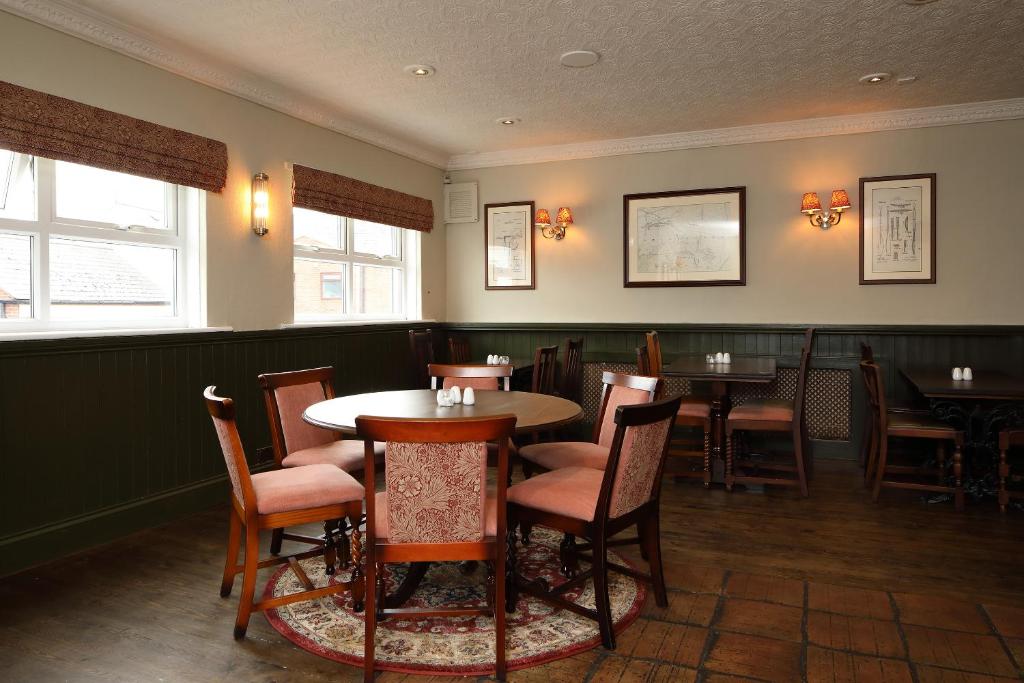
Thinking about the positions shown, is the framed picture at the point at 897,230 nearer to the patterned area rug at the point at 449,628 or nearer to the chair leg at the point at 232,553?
the patterned area rug at the point at 449,628

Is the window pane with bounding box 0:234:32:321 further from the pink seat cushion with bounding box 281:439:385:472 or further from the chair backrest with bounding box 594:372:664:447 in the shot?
the chair backrest with bounding box 594:372:664:447

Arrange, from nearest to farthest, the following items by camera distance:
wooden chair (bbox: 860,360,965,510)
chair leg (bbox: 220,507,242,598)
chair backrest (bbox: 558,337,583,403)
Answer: chair leg (bbox: 220,507,242,598) → wooden chair (bbox: 860,360,965,510) → chair backrest (bbox: 558,337,583,403)

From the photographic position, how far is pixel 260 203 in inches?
173

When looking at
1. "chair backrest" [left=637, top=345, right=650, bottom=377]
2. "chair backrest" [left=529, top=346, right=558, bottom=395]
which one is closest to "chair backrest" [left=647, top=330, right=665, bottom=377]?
"chair backrest" [left=637, top=345, right=650, bottom=377]

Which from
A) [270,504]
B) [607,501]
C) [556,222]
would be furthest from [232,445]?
[556,222]

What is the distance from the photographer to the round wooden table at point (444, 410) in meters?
2.70

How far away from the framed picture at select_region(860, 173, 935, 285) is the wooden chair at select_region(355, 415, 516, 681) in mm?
4227

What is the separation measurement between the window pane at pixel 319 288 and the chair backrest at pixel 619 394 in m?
2.64

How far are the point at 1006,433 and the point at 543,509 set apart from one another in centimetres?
310

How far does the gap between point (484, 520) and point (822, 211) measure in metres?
4.30

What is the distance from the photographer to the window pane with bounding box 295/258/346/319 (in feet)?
16.4

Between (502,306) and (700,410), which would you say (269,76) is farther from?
(700,410)

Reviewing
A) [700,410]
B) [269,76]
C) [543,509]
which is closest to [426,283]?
[269,76]

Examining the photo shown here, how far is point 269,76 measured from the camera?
4273mm
